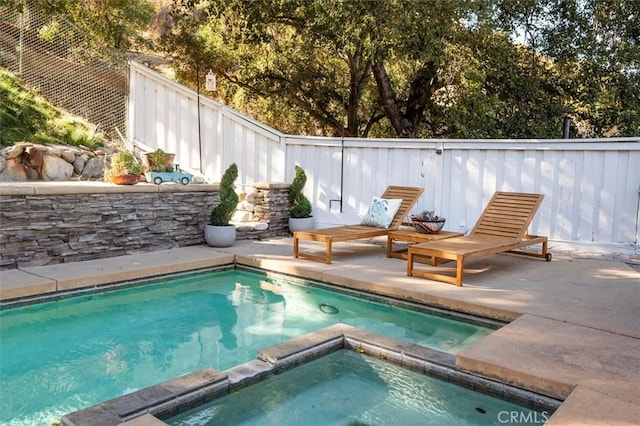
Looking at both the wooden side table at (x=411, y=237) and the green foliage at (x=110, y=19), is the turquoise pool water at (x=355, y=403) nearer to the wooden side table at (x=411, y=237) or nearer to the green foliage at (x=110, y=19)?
the wooden side table at (x=411, y=237)

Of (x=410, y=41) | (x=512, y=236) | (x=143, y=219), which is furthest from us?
(x=410, y=41)

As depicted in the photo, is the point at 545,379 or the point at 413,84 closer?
the point at 545,379

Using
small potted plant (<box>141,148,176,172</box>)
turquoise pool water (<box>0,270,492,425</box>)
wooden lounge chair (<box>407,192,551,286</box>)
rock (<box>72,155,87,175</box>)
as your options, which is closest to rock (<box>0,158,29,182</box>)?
rock (<box>72,155,87,175</box>)

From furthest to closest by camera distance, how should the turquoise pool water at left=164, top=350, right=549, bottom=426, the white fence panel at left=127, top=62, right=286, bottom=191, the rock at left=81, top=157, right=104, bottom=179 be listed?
the white fence panel at left=127, top=62, right=286, bottom=191 → the rock at left=81, top=157, right=104, bottom=179 → the turquoise pool water at left=164, top=350, right=549, bottom=426

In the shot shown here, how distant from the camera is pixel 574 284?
5.54m

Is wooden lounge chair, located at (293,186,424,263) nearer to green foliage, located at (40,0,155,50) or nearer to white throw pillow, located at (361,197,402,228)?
white throw pillow, located at (361,197,402,228)

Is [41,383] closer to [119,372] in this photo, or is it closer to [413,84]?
[119,372]

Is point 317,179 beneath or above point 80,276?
above

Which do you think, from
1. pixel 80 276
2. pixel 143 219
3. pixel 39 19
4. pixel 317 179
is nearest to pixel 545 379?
pixel 80 276

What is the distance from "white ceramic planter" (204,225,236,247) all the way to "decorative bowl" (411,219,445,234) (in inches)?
98.5

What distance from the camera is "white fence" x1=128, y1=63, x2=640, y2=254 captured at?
23.2ft

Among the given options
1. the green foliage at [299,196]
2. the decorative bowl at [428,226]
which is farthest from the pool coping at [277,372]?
the green foliage at [299,196]

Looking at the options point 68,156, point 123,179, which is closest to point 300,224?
point 123,179

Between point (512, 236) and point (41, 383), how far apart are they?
501 centimetres
